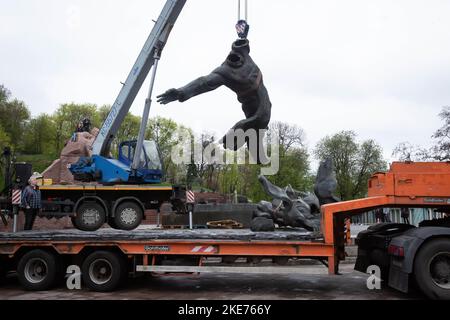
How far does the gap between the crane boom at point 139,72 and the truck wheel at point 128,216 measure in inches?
77.6

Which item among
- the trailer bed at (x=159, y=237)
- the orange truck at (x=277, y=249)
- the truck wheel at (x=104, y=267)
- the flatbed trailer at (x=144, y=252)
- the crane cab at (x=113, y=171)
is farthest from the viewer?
the crane cab at (x=113, y=171)

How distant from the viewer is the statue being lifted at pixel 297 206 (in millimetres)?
11320

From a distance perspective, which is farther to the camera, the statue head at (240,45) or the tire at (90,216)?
the tire at (90,216)

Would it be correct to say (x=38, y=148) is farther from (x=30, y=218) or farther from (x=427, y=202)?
(x=427, y=202)

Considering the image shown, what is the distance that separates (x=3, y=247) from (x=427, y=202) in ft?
26.0

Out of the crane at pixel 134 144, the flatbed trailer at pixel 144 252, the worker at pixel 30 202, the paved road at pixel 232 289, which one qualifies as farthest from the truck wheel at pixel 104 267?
the crane at pixel 134 144

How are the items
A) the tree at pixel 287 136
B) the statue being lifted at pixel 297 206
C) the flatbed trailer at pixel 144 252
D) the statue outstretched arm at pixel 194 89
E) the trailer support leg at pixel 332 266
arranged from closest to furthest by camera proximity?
1. the trailer support leg at pixel 332 266
2. the flatbed trailer at pixel 144 252
3. the statue outstretched arm at pixel 194 89
4. the statue being lifted at pixel 297 206
5. the tree at pixel 287 136

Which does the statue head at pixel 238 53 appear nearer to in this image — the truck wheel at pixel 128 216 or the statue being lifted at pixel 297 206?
the statue being lifted at pixel 297 206

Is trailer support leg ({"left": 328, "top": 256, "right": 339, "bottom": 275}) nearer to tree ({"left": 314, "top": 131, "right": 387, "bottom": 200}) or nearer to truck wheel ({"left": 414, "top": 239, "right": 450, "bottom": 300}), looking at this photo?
truck wheel ({"left": 414, "top": 239, "right": 450, "bottom": 300})

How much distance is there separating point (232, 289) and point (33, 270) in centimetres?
395

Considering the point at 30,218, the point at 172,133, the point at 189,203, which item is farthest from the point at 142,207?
the point at 172,133

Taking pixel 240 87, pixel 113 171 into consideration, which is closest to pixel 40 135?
pixel 113 171

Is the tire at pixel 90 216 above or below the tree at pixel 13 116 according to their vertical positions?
below

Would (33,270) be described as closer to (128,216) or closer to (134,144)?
(128,216)
